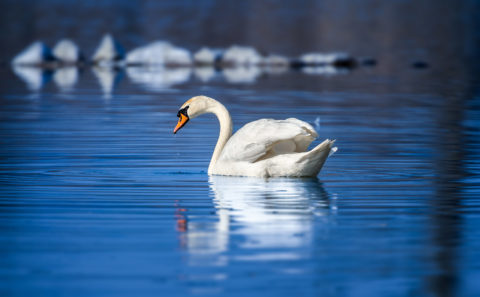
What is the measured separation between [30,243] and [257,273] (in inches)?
78.2

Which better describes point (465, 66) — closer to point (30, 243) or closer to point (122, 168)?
point (122, 168)

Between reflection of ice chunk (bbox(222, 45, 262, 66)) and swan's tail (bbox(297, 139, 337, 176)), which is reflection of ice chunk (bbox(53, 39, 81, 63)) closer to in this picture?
reflection of ice chunk (bbox(222, 45, 262, 66))

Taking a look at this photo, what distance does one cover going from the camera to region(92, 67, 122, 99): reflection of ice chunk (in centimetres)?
2935

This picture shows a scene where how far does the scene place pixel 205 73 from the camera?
38.0 m

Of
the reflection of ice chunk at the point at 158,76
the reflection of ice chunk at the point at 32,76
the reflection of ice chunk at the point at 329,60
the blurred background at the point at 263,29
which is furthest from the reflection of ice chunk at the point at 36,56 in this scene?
the reflection of ice chunk at the point at 329,60

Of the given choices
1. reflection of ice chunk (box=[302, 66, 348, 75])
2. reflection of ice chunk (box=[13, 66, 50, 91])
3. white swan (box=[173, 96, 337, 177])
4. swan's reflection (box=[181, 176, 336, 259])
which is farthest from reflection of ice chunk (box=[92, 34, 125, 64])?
swan's reflection (box=[181, 176, 336, 259])

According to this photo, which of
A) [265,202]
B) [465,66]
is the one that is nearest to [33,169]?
[265,202]

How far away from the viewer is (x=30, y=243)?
26.1 feet

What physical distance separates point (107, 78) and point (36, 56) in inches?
309

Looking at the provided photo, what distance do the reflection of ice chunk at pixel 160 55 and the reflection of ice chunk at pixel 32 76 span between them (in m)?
3.82

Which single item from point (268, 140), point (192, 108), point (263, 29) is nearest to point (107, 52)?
point (192, 108)

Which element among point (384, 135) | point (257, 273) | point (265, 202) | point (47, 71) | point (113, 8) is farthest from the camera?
point (113, 8)

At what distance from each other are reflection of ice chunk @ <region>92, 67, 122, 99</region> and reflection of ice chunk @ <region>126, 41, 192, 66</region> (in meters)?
1.97

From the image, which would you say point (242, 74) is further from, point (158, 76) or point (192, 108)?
point (192, 108)
